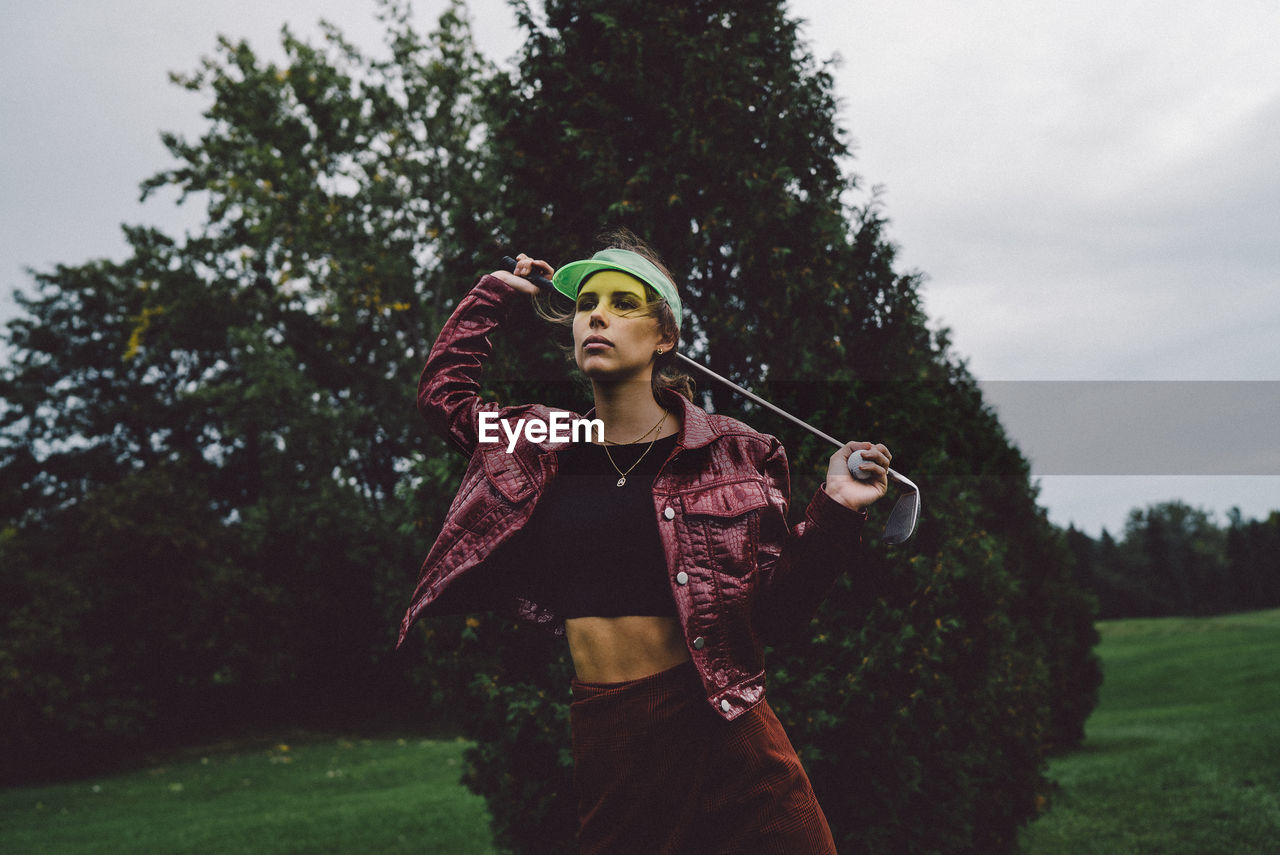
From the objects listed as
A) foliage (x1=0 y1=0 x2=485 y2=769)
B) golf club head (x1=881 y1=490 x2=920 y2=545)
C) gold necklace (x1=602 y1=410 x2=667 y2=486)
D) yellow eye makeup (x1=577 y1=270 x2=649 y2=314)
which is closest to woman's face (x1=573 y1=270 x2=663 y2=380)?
yellow eye makeup (x1=577 y1=270 x2=649 y2=314)

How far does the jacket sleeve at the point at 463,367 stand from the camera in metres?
2.70

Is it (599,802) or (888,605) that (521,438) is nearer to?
(599,802)

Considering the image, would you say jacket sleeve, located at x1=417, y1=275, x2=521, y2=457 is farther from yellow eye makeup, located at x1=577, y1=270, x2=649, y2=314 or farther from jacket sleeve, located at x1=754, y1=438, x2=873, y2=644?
jacket sleeve, located at x1=754, y1=438, x2=873, y2=644

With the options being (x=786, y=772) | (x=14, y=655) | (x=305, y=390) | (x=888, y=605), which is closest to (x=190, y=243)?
(x=305, y=390)

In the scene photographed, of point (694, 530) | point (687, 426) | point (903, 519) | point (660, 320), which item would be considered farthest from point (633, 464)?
point (903, 519)

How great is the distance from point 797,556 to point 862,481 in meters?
0.25

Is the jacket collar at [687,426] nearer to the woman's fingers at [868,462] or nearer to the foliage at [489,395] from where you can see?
the woman's fingers at [868,462]

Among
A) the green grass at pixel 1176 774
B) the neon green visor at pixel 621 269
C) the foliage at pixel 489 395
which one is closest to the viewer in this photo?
the neon green visor at pixel 621 269

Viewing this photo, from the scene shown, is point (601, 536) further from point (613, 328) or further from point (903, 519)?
point (903, 519)

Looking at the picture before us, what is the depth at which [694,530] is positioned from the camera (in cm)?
238

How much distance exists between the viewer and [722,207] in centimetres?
495

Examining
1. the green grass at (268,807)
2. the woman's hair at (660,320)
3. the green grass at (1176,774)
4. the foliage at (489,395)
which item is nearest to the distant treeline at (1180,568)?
the green grass at (1176,774)

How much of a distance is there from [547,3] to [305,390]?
15976mm

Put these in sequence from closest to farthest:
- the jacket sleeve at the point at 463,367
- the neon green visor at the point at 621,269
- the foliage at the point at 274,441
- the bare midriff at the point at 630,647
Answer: the bare midriff at the point at 630,647 → the neon green visor at the point at 621,269 → the jacket sleeve at the point at 463,367 → the foliage at the point at 274,441
